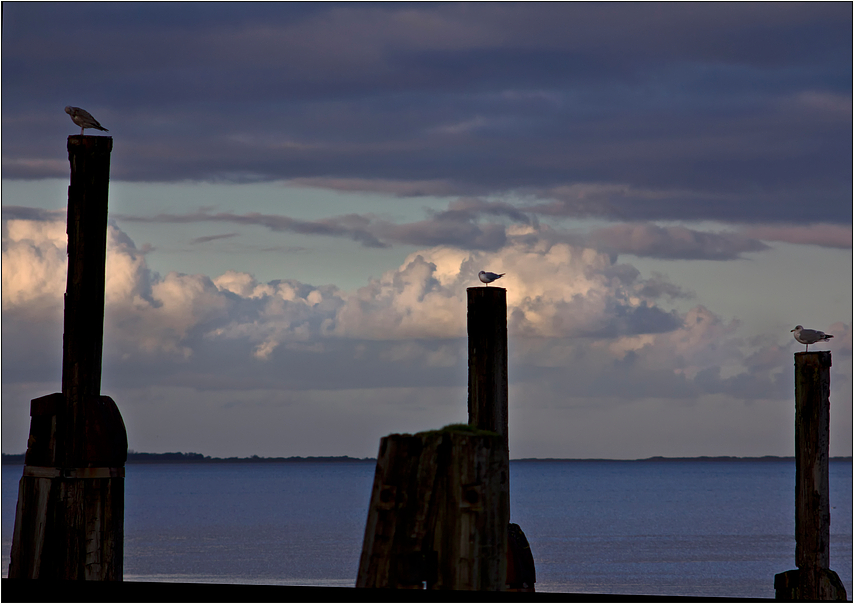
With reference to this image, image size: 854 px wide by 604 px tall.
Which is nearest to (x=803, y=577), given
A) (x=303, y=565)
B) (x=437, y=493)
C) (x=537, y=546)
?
(x=437, y=493)

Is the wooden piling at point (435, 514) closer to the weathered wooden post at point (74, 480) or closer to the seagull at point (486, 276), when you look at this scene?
the weathered wooden post at point (74, 480)

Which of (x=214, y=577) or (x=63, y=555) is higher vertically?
(x=63, y=555)

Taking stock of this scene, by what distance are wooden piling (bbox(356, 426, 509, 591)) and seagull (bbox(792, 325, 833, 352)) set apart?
27.5 feet

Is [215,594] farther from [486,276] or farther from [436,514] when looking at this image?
[486,276]

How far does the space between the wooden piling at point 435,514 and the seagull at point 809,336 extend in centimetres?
838

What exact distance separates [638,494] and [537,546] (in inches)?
3429

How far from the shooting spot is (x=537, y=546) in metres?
70.6

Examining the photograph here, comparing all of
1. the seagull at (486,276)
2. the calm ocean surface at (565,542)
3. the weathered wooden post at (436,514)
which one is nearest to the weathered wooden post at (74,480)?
the weathered wooden post at (436,514)

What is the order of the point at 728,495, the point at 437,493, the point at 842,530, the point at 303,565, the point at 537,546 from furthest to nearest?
the point at 728,495 < the point at 842,530 < the point at 537,546 < the point at 303,565 < the point at 437,493

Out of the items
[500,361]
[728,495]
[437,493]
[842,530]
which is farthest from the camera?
Result: [728,495]

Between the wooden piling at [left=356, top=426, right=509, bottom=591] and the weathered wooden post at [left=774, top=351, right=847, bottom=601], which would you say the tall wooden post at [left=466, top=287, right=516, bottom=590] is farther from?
the wooden piling at [left=356, top=426, right=509, bottom=591]

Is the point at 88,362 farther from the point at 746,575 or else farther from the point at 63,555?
the point at 746,575

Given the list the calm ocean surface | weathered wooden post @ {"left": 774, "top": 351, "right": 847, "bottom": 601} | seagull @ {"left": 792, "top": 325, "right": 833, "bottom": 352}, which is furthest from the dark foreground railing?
the calm ocean surface

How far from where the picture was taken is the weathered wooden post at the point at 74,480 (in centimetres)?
657
